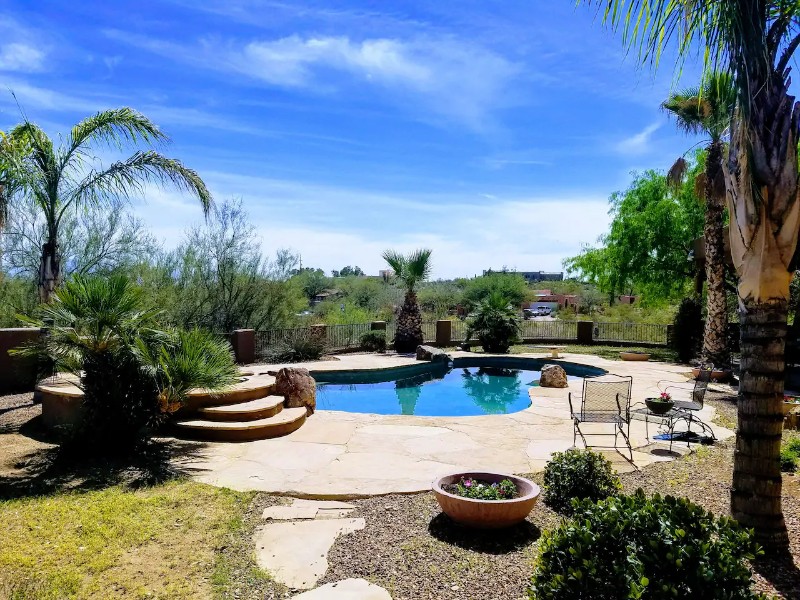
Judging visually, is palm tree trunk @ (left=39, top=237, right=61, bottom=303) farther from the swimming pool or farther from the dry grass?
the swimming pool

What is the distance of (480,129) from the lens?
16688 mm

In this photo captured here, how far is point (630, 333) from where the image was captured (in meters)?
23.1

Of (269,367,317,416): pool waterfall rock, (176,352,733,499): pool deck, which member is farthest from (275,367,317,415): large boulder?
(176,352,733,499): pool deck

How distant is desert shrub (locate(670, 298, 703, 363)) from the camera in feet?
57.2

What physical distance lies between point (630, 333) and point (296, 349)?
14.6m

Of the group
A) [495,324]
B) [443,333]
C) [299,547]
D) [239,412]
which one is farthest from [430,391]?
[299,547]

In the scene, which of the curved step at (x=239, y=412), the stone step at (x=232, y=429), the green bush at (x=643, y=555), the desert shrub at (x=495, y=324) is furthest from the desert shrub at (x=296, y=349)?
the green bush at (x=643, y=555)

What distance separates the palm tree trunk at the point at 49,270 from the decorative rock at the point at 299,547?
6.34m

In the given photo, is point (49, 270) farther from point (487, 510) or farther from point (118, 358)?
point (487, 510)

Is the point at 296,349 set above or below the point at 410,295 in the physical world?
below

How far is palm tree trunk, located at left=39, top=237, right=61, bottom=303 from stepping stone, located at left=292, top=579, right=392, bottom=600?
7299mm

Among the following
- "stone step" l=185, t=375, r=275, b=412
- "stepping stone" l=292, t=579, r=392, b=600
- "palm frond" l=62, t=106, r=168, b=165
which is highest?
"palm frond" l=62, t=106, r=168, b=165

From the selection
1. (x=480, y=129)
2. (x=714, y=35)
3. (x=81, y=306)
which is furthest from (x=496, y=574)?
(x=480, y=129)

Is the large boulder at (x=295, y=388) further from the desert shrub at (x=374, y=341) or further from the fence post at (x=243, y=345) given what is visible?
the desert shrub at (x=374, y=341)
